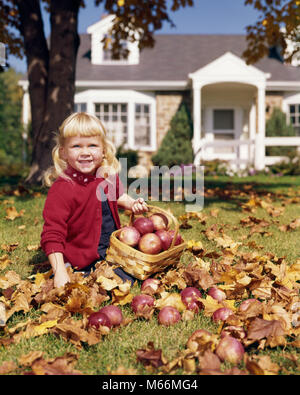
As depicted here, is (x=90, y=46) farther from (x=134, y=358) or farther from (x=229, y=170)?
(x=134, y=358)

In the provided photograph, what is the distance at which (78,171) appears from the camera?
9.79ft

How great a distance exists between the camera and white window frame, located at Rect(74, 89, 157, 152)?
50.2 feet

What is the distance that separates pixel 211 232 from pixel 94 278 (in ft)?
5.51

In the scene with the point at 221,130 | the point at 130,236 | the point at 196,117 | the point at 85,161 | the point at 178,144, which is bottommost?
the point at 130,236

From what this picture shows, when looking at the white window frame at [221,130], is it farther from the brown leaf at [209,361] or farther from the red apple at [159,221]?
the brown leaf at [209,361]

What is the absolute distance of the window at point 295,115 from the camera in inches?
638

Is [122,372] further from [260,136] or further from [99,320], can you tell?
[260,136]

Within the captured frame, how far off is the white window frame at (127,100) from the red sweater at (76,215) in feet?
40.7

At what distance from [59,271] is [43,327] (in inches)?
22.4

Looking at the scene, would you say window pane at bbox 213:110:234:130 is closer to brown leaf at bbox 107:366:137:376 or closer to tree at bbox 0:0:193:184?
tree at bbox 0:0:193:184

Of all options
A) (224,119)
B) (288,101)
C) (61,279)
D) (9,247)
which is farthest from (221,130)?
(61,279)

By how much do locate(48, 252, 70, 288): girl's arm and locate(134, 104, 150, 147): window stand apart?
13201mm

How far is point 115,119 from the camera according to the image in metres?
15.7
